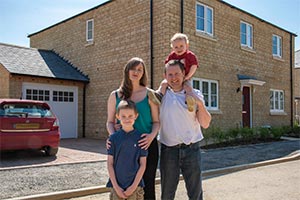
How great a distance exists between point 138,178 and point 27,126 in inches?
241

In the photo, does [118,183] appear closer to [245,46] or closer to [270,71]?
[245,46]

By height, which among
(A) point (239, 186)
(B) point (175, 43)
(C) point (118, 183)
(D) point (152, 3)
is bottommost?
(A) point (239, 186)

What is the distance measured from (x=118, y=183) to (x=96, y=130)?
12461mm

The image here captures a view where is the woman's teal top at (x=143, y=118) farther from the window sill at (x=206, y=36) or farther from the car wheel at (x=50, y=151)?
the window sill at (x=206, y=36)

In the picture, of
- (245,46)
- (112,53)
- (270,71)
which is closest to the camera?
(112,53)

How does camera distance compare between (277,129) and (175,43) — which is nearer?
(175,43)

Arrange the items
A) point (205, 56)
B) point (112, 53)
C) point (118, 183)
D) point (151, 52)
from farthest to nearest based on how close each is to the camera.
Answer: point (112, 53) → point (205, 56) → point (151, 52) → point (118, 183)

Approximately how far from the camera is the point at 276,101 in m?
18.4

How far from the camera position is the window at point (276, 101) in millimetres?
17969

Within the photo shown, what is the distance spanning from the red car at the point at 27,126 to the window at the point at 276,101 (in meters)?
13.3

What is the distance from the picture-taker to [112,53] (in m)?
14.5

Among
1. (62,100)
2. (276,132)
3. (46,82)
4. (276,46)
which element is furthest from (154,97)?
(276,46)

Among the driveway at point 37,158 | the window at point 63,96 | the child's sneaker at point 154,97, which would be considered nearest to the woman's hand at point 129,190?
the child's sneaker at point 154,97

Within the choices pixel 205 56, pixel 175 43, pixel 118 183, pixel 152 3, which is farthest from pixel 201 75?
pixel 118 183
